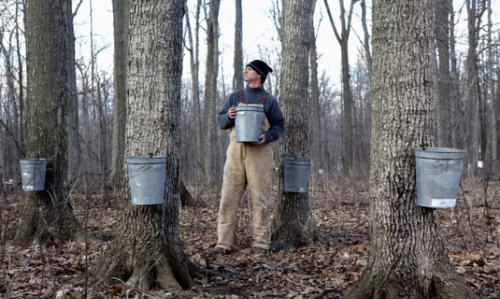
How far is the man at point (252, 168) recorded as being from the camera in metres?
5.06

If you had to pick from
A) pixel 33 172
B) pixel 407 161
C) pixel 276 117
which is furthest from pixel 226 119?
pixel 407 161

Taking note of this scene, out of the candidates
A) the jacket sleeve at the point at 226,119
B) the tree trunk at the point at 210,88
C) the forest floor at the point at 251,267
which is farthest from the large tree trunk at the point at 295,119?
the tree trunk at the point at 210,88

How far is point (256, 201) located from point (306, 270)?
3.65ft

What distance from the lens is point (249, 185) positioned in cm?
513

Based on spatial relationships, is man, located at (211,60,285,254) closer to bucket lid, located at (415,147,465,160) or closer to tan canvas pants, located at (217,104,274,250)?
tan canvas pants, located at (217,104,274,250)

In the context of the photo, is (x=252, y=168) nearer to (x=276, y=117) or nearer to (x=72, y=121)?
(x=276, y=117)

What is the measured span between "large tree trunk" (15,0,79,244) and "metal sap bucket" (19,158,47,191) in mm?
155

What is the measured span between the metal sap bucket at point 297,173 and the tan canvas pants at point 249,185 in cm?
20

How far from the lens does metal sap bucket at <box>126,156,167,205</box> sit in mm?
3340

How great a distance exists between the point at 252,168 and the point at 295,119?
2.60ft

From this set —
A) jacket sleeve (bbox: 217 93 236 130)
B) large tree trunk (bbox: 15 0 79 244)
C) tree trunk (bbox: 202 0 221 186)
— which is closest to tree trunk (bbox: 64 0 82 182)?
tree trunk (bbox: 202 0 221 186)

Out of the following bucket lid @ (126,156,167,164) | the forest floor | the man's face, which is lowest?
the forest floor

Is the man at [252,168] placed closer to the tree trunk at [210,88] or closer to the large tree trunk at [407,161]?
the large tree trunk at [407,161]

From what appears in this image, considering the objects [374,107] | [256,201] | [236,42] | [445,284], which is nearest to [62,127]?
[256,201]
